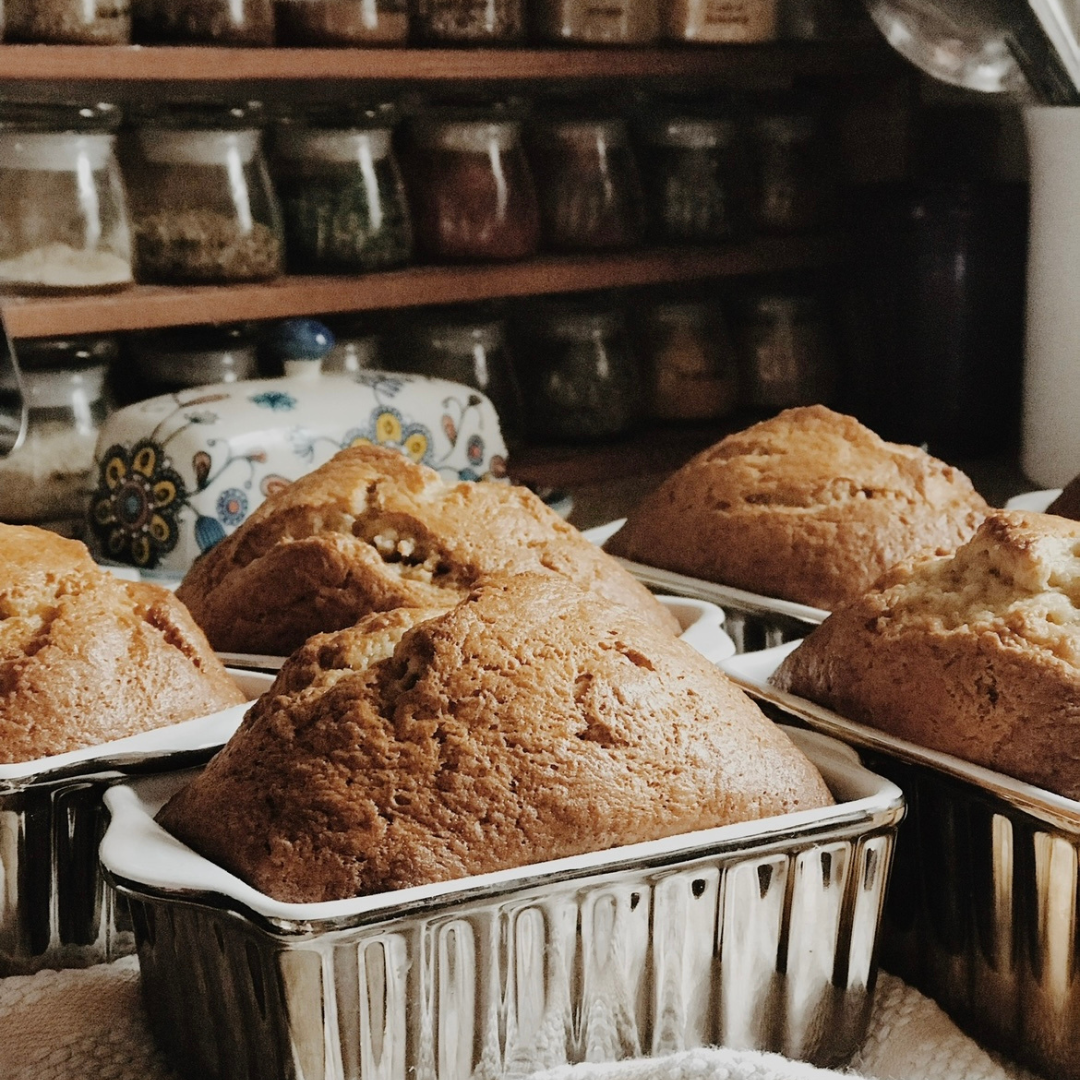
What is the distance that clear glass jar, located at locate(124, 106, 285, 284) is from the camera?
1.48 m

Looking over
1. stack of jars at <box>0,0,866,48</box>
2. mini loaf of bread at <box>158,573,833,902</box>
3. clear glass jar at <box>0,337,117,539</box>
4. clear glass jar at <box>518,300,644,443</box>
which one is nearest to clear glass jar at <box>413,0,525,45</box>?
stack of jars at <box>0,0,866,48</box>

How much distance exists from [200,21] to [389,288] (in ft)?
1.05

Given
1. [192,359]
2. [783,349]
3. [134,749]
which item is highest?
[134,749]

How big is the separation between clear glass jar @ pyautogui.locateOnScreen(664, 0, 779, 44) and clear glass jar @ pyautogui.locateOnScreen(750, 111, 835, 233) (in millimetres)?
116

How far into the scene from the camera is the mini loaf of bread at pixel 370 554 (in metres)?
0.82

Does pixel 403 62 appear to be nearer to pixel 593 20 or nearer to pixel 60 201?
pixel 593 20

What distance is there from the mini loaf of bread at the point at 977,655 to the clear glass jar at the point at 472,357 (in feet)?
3.27

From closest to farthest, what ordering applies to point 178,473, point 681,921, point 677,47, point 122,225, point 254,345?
point 681,921, point 178,473, point 122,225, point 254,345, point 677,47

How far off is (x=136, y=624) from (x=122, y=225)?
0.81 meters

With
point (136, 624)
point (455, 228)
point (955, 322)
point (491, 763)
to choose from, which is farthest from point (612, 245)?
point (491, 763)

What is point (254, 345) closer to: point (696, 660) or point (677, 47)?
point (677, 47)

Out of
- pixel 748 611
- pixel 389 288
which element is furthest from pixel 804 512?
pixel 389 288

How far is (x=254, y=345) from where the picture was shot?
5.29 feet

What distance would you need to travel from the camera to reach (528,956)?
21.7 inches
